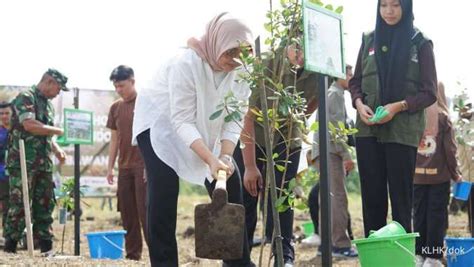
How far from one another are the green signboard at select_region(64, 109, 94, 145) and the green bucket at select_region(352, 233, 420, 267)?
4234 millimetres

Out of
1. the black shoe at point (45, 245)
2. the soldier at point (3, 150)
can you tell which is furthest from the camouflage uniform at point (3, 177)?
the black shoe at point (45, 245)

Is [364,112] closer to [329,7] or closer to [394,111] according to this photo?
[394,111]

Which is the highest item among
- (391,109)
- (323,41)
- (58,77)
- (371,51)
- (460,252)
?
(58,77)

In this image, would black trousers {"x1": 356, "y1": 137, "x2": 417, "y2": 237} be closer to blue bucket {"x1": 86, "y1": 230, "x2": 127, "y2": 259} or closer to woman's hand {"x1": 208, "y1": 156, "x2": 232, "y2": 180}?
woman's hand {"x1": 208, "y1": 156, "x2": 232, "y2": 180}

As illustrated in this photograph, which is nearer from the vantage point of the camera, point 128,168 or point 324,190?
point 324,190

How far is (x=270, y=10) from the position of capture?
160 inches

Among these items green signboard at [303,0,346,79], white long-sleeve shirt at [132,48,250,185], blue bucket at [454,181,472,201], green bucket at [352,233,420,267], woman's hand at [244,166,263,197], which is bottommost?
green bucket at [352,233,420,267]

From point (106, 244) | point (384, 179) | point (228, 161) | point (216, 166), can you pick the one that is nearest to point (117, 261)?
point (106, 244)

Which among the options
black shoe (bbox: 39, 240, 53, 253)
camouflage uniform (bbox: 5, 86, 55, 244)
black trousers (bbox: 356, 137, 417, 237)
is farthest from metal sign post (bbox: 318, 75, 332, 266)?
black shoe (bbox: 39, 240, 53, 253)

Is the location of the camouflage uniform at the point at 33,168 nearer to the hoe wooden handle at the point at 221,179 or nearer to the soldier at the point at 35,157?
the soldier at the point at 35,157

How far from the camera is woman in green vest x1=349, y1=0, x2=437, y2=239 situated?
464 cm

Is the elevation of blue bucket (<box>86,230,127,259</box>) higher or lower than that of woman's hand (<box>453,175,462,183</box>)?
lower

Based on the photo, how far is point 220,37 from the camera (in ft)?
12.8

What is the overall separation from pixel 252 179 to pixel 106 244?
2.69 meters
